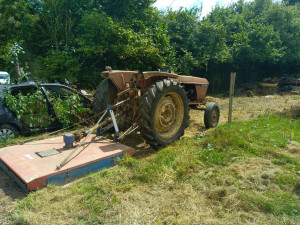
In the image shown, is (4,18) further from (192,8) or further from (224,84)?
(224,84)

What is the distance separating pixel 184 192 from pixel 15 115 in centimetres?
379

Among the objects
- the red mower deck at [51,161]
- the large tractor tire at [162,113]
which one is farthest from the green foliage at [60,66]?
the large tractor tire at [162,113]

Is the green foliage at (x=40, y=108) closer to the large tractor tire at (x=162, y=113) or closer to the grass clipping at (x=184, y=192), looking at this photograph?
the large tractor tire at (x=162, y=113)

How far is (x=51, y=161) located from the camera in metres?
2.88

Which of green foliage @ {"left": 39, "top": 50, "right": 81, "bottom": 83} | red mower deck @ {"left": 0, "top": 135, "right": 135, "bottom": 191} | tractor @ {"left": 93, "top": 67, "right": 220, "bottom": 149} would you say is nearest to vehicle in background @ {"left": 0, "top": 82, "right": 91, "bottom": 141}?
red mower deck @ {"left": 0, "top": 135, "right": 135, "bottom": 191}

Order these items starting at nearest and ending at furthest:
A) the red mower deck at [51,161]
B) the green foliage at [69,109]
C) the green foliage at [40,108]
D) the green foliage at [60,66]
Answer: the red mower deck at [51,161] < the green foliage at [40,108] < the green foliage at [69,109] < the green foliage at [60,66]

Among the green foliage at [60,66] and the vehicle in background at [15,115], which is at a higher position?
the green foliage at [60,66]

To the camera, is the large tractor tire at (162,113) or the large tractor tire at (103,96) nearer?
the large tractor tire at (162,113)

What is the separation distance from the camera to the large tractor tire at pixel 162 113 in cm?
363

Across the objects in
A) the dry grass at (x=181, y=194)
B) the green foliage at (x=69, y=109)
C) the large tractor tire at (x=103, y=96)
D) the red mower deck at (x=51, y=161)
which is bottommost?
the dry grass at (x=181, y=194)

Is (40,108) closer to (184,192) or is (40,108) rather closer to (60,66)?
(184,192)

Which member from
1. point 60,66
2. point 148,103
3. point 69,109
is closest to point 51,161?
point 148,103

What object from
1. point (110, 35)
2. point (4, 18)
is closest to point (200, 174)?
point (110, 35)

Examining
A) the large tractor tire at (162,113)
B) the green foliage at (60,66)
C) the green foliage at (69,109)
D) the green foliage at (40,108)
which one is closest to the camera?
the large tractor tire at (162,113)
